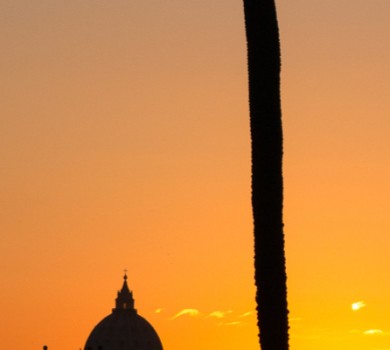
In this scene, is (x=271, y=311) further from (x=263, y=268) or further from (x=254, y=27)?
(x=254, y=27)

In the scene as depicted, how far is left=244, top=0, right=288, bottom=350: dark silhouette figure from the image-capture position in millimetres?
24656

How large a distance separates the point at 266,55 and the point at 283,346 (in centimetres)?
401

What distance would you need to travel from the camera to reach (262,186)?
24.9 m

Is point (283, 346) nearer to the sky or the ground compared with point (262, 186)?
nearer to the ground

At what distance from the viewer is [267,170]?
24.9 meters

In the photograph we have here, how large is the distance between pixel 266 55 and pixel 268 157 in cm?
142

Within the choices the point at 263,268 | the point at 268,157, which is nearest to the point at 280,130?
the point at 268,157

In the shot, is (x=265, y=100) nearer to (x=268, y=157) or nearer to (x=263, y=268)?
(x=268, y=157)

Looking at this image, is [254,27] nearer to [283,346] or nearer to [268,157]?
[268,157]

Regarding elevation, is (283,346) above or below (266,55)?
below

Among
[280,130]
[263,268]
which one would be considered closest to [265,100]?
[280,130]

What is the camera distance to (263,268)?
24.6m

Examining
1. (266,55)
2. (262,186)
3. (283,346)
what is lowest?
(283,346)

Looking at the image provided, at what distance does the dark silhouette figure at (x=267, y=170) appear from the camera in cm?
2466
